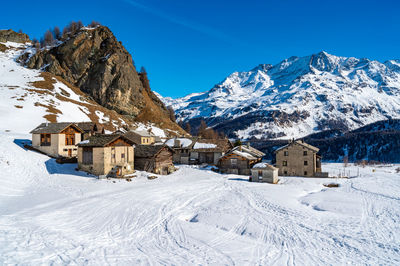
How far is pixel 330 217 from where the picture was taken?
24.3 meters

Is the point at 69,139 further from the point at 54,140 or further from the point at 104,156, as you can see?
the point at 104,156

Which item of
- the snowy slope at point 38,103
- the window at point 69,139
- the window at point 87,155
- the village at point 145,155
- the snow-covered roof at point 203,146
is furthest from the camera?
the snowy slope at point 38,103

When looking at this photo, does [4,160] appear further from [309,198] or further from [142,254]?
[309,198]

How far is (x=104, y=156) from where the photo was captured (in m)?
39.9

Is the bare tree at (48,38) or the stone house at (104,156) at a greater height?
the bare tree at (48,38)

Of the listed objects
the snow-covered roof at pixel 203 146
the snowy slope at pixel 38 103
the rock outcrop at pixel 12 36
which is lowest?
the snow-covered roof at pixel 203 146

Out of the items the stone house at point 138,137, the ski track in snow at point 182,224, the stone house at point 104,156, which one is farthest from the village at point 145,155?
the ski track in snow at point 182,224

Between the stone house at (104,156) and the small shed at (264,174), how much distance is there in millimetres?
22865

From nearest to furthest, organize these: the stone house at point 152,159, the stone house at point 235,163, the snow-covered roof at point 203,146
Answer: the stone house at point 152,159 < the stone house at point 235,163 < the snow-covered roof at point 203,146

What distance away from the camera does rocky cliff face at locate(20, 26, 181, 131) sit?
11925cm

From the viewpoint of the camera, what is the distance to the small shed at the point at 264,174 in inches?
1800

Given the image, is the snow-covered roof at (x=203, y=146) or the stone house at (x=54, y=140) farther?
the snow-covered roof at (x=203, y=146)

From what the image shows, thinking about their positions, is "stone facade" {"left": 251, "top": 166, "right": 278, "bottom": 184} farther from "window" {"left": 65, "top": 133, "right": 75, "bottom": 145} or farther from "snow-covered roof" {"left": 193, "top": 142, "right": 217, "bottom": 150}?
"window" {"left": 65, "top": 133, "right": 75, "bottom": 145}

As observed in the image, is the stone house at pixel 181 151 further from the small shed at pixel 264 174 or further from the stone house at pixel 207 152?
the small shed at pixel 264 174
